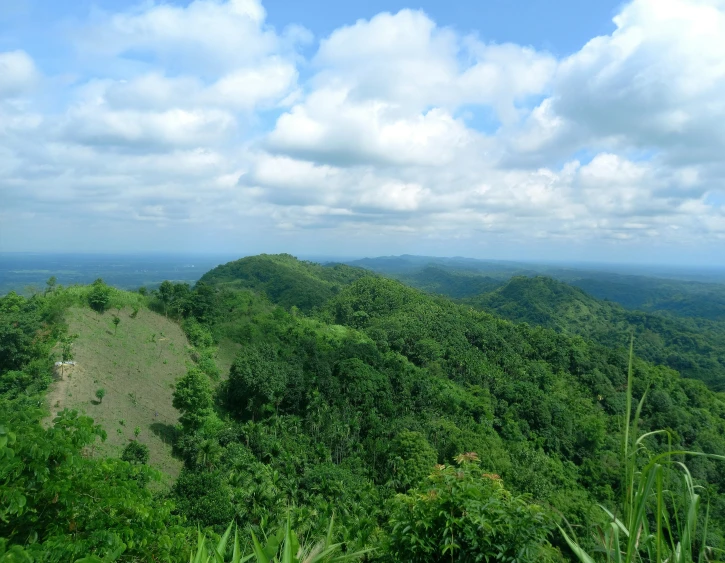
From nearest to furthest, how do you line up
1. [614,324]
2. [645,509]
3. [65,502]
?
[645,509]
[65,502]
[614,324]

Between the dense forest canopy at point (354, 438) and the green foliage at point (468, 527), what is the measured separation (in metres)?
0.02

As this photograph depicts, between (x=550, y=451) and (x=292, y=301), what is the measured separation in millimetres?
55948

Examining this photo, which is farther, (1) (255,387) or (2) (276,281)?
(2) (276,281)

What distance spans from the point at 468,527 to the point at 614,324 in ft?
416

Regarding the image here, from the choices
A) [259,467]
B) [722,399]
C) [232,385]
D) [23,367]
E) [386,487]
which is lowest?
[722,399]

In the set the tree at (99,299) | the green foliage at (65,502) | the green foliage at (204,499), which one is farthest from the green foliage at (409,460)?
the tree at (99,299)

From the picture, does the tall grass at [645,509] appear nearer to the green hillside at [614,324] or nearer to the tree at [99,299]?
the tree at [99,299]

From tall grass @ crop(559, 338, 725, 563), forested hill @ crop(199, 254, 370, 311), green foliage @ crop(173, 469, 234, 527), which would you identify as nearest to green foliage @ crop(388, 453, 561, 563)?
tall grass @ crop(559, 338, 725, 563)

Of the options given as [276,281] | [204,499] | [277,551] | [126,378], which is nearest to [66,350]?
[126,378]

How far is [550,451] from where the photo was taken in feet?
122

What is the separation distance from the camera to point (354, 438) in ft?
98.5

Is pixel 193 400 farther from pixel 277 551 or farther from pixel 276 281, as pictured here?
pixel 276 281

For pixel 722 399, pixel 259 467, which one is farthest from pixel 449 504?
pixel 722 399

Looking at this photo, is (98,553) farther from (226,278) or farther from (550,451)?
(226,278)
